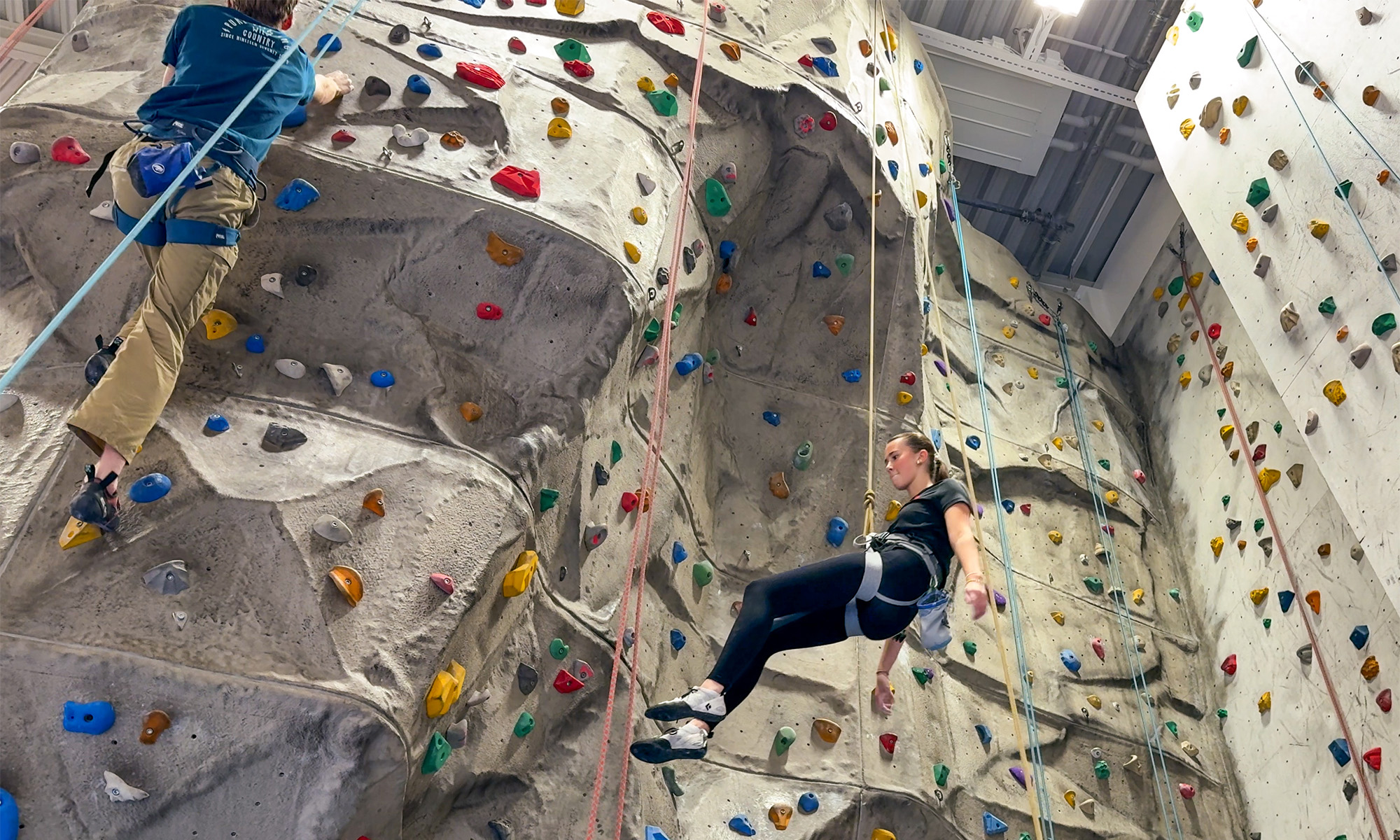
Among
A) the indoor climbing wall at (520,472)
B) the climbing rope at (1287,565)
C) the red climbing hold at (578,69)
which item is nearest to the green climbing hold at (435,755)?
the indoor climbing wall at (520,472)

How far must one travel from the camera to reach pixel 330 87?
316 cm

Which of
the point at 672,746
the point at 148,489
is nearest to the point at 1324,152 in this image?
the point at 672,746

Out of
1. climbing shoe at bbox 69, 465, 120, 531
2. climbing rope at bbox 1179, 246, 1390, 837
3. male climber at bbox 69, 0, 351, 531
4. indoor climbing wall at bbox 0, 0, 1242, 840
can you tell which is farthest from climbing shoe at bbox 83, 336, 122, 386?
climbing rope at bbox 1179, 246, 1390, 837

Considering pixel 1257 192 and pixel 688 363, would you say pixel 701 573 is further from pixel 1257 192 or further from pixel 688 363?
pixel 1257 192

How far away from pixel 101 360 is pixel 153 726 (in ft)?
2.88

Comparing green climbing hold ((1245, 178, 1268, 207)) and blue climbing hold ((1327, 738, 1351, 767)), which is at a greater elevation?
green climbing hold ((1245, 178, 1268, 207))

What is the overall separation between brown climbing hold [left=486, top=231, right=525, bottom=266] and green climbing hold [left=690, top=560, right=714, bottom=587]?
4.41ft

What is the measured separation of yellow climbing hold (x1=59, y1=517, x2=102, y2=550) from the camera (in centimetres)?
250

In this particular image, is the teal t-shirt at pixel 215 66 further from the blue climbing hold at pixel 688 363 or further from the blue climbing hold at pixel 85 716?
the blue climbing hold at pixel 688 363

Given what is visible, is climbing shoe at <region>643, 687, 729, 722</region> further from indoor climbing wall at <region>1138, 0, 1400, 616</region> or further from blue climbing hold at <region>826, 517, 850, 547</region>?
indoor climbing wall at <region>1138, 0, 1400, 616</region>

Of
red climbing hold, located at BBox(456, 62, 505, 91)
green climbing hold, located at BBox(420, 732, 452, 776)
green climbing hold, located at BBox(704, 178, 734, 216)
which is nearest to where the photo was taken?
green climbing hold, located at BBox(420, 732, 452, 776)

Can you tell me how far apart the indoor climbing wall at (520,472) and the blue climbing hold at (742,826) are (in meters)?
0.01

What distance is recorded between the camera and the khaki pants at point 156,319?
246 cm

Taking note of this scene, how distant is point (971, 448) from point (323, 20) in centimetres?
338
